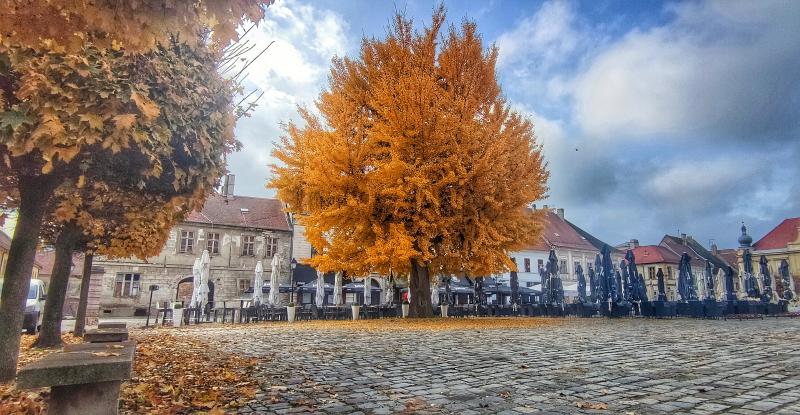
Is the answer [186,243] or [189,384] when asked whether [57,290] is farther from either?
[186,243]

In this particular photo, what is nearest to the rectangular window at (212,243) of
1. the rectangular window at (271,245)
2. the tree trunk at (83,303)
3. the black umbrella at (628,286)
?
the rectangular window at (271,245)

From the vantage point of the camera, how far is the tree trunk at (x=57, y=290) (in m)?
9.80

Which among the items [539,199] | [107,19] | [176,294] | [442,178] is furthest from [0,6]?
[176,294]

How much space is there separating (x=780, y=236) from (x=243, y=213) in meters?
63.0

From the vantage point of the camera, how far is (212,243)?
34969 mm

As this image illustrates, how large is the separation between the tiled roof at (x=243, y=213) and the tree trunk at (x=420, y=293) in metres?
19.8

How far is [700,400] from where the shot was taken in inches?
164

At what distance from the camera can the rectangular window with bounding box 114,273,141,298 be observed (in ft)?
104

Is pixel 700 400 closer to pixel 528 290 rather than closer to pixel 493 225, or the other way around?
pixel 493 225

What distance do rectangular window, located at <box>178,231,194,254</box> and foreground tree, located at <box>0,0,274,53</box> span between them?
33.8 m

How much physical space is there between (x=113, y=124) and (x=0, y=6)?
2596 mm

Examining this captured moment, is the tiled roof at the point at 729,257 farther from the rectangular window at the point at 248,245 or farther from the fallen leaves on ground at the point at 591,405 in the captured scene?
the fallen leaves on ground at the point at 591,405

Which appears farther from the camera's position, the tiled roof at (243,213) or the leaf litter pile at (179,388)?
the tiled roof at (243,213)

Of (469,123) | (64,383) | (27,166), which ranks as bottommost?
(64,383)
